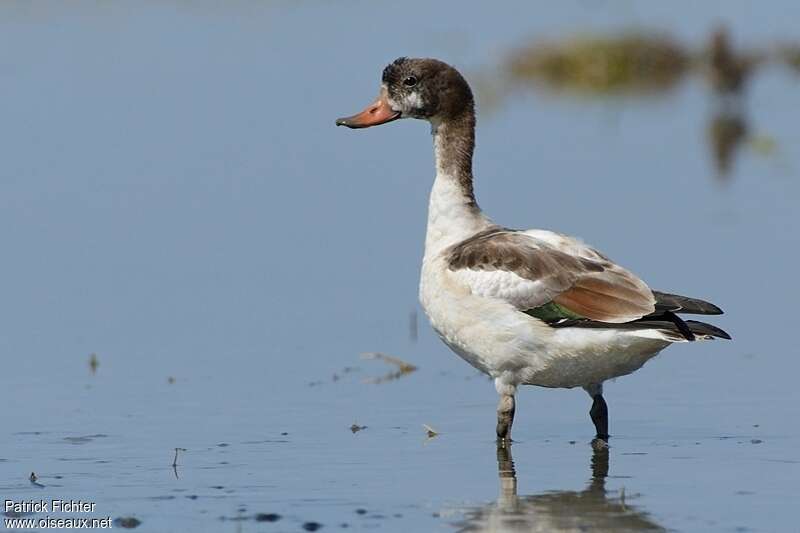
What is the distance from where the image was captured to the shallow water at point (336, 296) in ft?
29.6

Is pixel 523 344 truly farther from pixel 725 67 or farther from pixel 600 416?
pixel 725 67

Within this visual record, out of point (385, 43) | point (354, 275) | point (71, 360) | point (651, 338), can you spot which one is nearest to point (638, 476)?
point (651, 338)

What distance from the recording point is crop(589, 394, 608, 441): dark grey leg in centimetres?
1005

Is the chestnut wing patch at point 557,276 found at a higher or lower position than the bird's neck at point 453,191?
lower

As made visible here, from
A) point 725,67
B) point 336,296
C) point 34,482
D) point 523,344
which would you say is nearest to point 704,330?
point 523,344

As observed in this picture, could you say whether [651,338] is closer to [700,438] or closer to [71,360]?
[700,438]

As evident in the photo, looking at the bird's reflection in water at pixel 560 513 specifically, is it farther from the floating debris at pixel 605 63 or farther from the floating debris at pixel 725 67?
the floating debris at pixel 605 63

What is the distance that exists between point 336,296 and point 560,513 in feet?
17.2

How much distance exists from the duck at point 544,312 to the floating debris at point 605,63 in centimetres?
1350

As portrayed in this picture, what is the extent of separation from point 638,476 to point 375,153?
9.94 metres

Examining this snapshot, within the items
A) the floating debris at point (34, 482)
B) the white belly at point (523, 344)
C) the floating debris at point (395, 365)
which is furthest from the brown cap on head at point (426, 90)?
the floating debris at point (34, 482)

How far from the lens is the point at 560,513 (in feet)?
27.8

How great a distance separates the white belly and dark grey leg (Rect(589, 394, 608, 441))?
0.15m

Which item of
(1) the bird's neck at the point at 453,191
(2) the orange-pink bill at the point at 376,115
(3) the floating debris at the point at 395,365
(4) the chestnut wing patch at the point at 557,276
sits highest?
(2) the orange-pink bill at the point at 376,115
